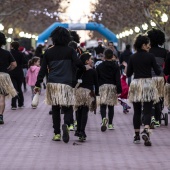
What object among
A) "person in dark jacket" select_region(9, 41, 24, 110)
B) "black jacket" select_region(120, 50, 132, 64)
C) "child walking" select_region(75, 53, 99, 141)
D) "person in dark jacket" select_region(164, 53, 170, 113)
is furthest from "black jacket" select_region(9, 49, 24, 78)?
"black jacket" select_region(120, 50, 132, 64)

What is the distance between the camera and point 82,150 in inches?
522

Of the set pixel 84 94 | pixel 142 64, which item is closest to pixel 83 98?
pixel 84 94

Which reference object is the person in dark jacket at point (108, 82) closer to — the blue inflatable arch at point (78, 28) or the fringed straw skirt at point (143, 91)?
the fringed straw skirt at point (143, 91)

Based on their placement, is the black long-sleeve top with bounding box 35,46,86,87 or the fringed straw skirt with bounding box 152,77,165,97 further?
the fringed straw skirt with bounding box 152,77,165,97

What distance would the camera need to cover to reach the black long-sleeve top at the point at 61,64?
14.1 meters

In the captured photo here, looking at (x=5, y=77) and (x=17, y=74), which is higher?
(x=5, y=77)

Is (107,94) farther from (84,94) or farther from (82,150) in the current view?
(82,150)

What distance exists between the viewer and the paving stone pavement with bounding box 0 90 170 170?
1141 centimetres

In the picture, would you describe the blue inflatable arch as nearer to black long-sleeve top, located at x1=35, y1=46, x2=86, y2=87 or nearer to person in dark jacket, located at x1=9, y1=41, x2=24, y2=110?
person in dark jacket, located at x1=9, y1=41, x2=24, y2=110

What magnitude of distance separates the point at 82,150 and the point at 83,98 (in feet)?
5.82

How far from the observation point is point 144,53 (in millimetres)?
14109

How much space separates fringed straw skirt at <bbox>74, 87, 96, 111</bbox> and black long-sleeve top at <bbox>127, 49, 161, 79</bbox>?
1005 mm

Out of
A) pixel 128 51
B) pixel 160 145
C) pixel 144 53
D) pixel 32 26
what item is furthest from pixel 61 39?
pixel 32 26

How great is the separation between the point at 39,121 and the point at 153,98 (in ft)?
18.2
